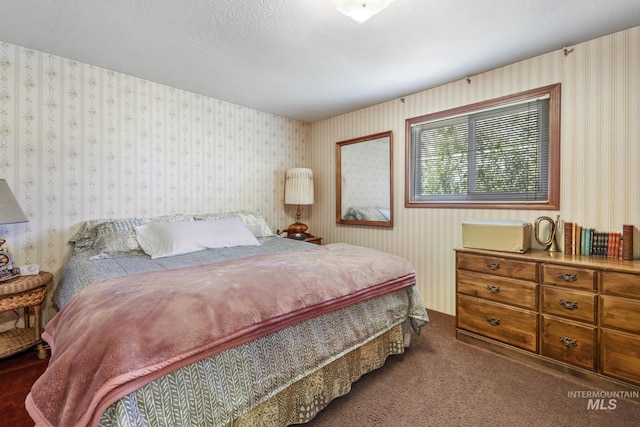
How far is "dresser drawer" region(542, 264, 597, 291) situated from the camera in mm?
1787

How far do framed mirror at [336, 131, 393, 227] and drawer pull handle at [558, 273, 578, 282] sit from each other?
5.43ft

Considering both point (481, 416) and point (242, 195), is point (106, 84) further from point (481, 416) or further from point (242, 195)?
point (481, 416)

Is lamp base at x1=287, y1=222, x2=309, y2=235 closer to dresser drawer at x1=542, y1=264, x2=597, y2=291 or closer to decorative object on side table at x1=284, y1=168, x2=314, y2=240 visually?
decorative object on side table at x1=284, y1=168, x2=314, y2=240

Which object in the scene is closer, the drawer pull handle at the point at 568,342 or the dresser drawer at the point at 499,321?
the drawer pull handle at the point at 568,342

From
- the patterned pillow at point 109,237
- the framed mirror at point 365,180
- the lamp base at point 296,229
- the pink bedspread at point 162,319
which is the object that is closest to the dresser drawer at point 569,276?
the pink bedspread at point 162,319

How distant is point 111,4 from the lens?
171 centimetres

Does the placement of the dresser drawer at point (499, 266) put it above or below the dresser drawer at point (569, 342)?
above

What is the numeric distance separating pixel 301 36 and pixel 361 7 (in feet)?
1.96

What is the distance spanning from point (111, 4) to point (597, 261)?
3438mm

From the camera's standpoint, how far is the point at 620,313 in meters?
1.69

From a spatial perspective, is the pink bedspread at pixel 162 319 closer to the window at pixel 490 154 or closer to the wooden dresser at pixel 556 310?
the wooden dresser at pixel 556 310

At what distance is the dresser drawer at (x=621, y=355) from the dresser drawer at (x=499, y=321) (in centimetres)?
35

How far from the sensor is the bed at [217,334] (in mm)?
908

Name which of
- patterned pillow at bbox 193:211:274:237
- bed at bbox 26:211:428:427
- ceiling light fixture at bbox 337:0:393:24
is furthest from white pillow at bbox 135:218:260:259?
ceiling light fixture at bbox 337:0:393:24
